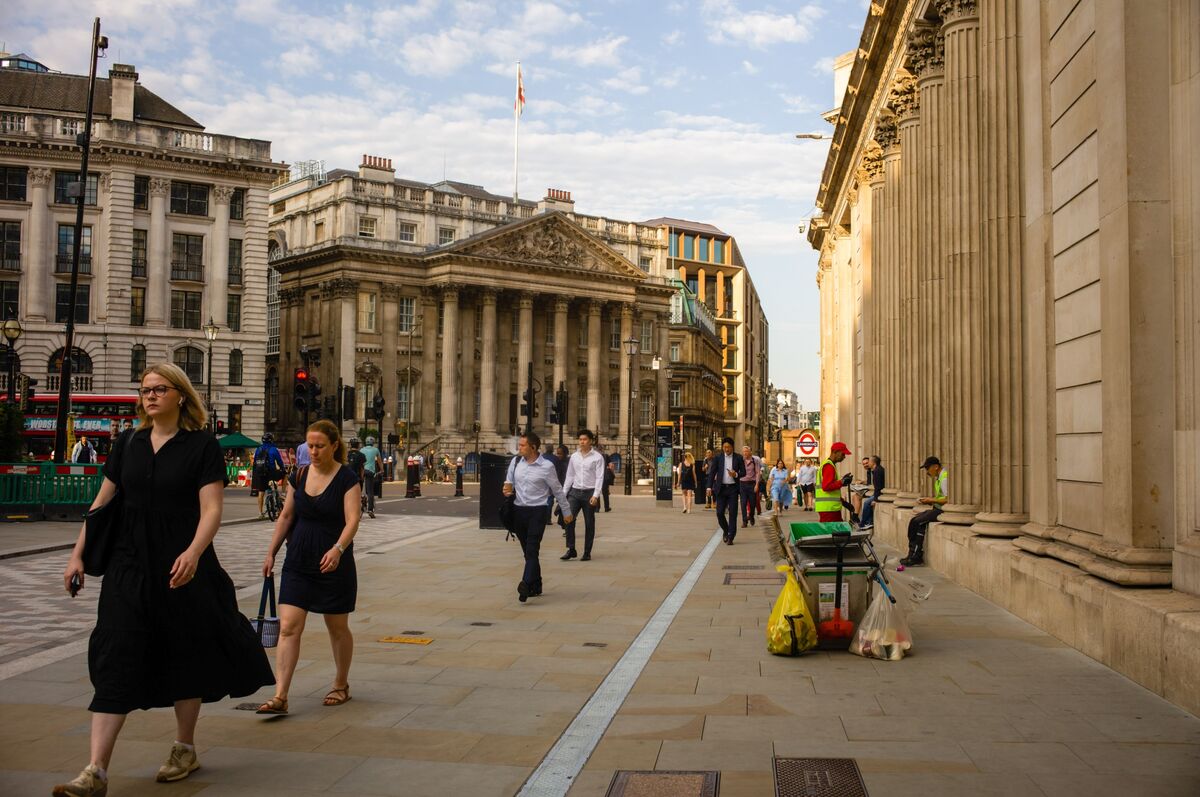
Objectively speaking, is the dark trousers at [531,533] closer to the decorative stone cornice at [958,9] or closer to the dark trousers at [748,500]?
the decorative stone cornice at [958,9]

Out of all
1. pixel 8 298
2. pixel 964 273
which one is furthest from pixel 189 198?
pixel 964 273

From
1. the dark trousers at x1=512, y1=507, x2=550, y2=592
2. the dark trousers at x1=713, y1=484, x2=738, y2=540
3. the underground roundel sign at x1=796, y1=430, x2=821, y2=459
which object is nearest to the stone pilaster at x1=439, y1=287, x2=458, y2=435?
the underground roundel sign at x1=796, y1=430, x2=821, y2=459

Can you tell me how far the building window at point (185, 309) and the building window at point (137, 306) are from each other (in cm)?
136

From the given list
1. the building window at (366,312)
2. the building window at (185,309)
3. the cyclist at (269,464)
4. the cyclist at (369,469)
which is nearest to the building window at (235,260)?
the building window at (185,309)

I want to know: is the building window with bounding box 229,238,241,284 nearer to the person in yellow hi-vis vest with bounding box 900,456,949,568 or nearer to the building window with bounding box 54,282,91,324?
the building window with bounding box 54,282,91,324

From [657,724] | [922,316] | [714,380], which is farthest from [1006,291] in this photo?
[714,380]

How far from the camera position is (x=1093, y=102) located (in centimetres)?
915

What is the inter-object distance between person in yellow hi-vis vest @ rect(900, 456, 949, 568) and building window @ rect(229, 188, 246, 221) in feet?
170

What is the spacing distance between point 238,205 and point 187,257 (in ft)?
13.0

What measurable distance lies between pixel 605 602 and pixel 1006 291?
6.00 m

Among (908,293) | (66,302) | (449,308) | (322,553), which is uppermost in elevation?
(449,308)

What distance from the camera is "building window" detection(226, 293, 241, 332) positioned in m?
60.7

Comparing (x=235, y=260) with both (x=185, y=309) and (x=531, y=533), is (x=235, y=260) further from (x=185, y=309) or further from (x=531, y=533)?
(x=531, y=533)

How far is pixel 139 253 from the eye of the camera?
58.6 meters
